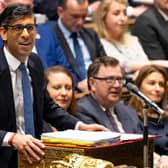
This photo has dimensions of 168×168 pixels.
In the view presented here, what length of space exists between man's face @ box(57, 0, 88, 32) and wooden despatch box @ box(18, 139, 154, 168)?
2.54 m

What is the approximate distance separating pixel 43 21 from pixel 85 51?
52 cm

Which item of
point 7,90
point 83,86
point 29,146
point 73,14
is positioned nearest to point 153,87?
point 83,86

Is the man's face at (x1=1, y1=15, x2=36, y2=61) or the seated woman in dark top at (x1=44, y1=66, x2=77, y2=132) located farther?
the seated woman in dark top at (x1=44, y1=66, x2=77, y2=132)

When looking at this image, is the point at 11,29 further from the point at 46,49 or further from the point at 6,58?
the point at 46,49

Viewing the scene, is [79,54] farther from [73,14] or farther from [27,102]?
[27,102]

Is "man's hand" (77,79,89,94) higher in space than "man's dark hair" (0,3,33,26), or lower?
lower

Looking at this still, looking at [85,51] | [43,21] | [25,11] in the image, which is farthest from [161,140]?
[25,11]

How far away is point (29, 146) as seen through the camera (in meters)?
3.16

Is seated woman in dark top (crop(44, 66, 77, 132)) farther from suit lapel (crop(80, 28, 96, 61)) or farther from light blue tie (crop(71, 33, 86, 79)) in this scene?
suit lapel (crop(80, 28, 96, 61))

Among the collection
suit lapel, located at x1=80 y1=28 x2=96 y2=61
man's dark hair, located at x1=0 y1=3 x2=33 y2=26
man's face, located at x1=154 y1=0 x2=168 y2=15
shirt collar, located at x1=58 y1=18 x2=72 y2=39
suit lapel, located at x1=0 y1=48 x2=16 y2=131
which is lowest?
suit lapel, located at x1=0 y1=48 x2=16 y2=131

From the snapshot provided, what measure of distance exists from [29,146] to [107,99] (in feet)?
5.77

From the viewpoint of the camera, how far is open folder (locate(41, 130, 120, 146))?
3236mm

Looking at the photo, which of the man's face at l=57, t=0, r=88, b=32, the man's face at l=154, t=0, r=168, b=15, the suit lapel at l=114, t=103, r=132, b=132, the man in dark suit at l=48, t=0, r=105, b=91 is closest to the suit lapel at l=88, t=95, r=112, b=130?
the suit lapel at l=114, t=103, r=132, b=132

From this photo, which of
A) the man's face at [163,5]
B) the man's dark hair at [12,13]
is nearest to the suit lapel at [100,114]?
the man's dark hair at [12,13]
